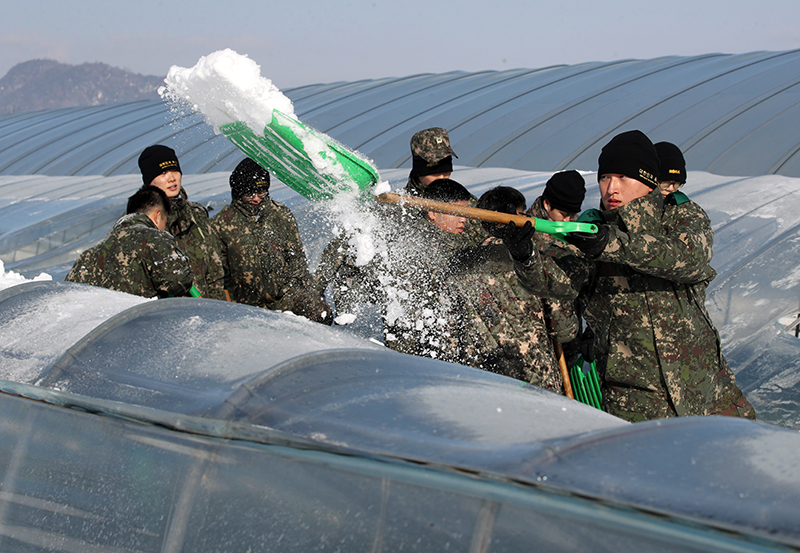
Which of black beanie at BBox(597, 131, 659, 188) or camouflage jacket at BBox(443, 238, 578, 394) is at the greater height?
black beanie at BBox(597, 131, 659, 188)

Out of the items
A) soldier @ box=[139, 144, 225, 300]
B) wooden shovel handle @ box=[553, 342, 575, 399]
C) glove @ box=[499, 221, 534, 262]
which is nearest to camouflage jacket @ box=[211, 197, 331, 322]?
soldier @ box=[139, 144, 225, 300]

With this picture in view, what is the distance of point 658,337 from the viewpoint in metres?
2.28

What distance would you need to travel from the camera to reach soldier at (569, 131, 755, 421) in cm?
223

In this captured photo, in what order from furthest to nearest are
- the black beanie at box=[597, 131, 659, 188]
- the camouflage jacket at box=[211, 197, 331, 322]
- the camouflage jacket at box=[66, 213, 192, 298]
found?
the camouflage jacket at box=[211, 197, 331, 322]
the camouflage jacket at box=[66, 213, 192, 298]
the black beanie at box=[597, 131, 659, 188]

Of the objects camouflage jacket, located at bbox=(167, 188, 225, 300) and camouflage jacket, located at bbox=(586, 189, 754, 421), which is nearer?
camouflage jacket, located at bbox=(586, 189, 754, 421)

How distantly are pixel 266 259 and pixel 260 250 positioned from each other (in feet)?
0.22

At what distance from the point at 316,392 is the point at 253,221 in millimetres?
2904

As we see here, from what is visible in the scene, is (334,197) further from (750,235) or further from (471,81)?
(471,81)

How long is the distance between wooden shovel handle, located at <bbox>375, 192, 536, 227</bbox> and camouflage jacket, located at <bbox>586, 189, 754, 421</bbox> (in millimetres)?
351

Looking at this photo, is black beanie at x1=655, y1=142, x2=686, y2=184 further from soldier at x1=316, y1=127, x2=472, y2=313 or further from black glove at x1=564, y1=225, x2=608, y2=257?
black glove at x1=564, y1=225, x2=608, y2=257

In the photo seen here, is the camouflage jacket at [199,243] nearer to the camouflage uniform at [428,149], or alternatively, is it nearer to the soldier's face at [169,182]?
the soldier's face at [169,182]

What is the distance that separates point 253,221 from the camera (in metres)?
3.96

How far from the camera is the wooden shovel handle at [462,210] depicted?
2.14m

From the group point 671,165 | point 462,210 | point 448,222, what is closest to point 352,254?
point 448,222
